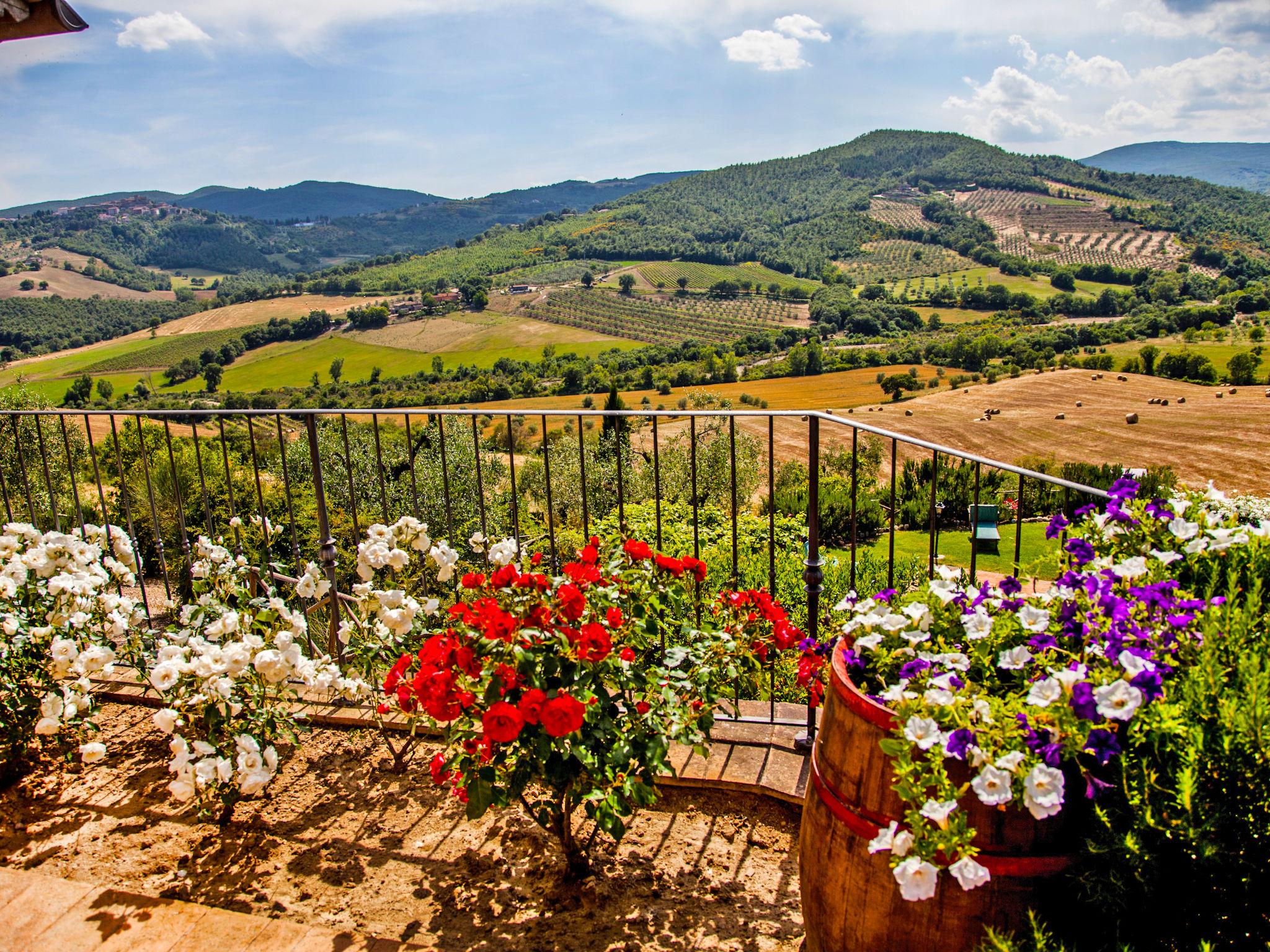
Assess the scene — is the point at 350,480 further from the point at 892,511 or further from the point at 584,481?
the point at 892,511

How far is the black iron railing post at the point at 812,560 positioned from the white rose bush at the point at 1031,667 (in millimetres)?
676

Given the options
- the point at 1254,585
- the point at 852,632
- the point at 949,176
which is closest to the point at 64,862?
the point at 852,632

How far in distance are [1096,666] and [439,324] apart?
8454cm

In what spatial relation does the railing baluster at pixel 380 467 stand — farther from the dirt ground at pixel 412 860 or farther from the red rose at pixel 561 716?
the dirt ground at pixel 412 860

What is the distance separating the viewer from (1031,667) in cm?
128

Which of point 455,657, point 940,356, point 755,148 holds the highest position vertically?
point 755,148

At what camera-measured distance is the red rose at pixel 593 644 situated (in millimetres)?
1575

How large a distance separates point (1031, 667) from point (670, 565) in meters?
0.84

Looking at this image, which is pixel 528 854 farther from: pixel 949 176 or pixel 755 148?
pixel 755 148

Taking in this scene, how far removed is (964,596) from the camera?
4.67 feet

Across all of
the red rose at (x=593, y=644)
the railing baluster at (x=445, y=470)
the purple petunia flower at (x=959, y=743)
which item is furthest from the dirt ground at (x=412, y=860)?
the purple petunia flower at (x=959, y=743)

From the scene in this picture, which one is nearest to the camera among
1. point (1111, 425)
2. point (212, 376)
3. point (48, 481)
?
point (48, 481)

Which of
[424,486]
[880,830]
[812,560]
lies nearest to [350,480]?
[812,560]

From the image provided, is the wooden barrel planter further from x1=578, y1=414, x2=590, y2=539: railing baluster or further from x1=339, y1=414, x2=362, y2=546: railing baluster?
x1=339, y1=414, x2=362, y2=546: railing baluster
